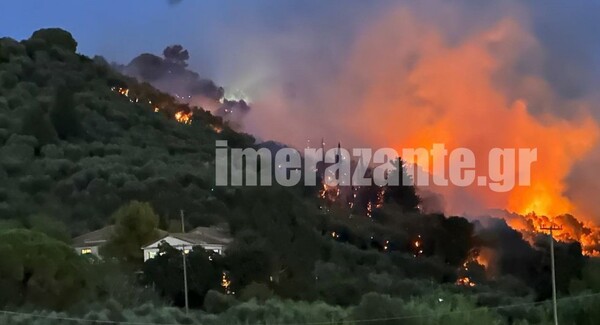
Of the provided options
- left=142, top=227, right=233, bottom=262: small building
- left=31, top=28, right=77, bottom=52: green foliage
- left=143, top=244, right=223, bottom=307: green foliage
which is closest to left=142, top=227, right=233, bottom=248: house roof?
left=142, top=227, right=233, bottom=262: small building

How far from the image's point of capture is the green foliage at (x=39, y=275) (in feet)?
89.6

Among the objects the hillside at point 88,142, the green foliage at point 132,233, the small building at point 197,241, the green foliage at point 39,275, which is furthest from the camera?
the hillside at point 88,142

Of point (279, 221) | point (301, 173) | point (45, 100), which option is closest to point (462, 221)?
point (279, 221)

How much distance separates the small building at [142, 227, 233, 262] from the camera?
124 ft

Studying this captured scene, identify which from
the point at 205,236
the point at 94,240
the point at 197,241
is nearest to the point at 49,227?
the point at 94,240

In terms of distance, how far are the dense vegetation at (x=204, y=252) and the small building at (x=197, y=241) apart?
0.68 metres

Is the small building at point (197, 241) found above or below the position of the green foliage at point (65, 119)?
below

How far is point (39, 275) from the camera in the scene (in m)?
27.8

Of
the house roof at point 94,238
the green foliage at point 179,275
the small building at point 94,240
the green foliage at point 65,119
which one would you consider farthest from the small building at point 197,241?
the green foliage at point 65,119

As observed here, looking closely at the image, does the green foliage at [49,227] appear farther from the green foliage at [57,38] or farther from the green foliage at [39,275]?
the green foliage at [57,38]

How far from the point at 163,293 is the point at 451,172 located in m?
28.5

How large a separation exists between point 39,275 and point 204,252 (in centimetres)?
823

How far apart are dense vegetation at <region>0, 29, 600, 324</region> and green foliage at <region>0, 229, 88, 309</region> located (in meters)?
0.05

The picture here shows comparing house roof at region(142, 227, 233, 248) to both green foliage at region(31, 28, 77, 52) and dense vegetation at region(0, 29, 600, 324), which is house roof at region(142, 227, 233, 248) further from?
green foliage at region(31, 28, 77, 52)
